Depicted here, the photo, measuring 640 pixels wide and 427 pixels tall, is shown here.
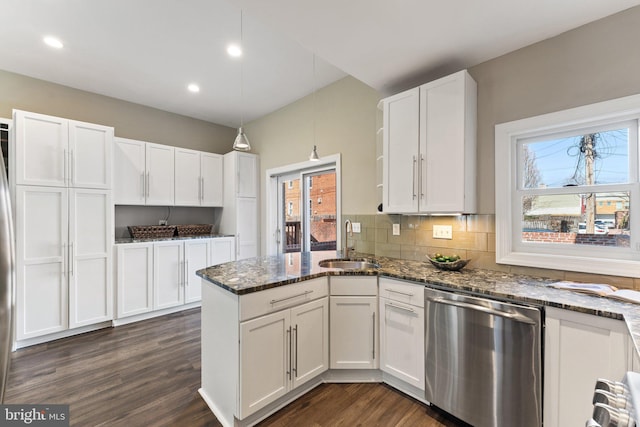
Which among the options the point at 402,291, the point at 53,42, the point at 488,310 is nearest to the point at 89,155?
the point at 53,42

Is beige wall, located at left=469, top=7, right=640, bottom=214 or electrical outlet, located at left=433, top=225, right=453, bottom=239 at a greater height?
beige wall, located at left=469, top=7, right=640, bottom=214

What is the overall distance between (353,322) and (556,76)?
7.50ft

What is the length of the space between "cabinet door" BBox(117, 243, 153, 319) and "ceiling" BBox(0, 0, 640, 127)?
2049 millimetres

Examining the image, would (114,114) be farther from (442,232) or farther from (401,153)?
(442,232)

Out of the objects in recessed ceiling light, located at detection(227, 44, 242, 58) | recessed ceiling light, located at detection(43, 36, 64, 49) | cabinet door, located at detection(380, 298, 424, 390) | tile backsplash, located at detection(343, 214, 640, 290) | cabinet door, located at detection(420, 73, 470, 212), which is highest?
recessed ceiling light, located at detection(227, 44, 242, 58)

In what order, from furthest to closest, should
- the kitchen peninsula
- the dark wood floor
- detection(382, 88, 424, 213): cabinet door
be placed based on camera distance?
detection(382, 88, 424, 213): cabinet door < the dark wood floor < the kitchen peninsula

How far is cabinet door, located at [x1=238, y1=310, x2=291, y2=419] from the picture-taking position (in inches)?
65.9

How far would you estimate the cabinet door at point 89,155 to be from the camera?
3023 millimetres

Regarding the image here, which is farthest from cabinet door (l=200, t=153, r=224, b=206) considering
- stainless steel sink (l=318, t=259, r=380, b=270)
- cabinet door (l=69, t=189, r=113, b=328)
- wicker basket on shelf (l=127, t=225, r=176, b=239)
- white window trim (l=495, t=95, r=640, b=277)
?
white window trim (l=495, t=95, r=640, b=277)

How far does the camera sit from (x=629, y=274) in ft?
5.49

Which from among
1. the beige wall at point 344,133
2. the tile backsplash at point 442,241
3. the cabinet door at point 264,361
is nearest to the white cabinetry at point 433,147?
the tile backsplash at point 442,241

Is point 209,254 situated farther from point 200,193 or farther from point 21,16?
point 21,16

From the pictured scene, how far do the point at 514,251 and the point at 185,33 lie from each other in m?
3.32

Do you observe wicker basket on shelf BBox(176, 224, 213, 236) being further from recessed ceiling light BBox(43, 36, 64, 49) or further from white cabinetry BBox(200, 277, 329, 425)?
white cabinetry BBox(200, 277, 329, 425)
